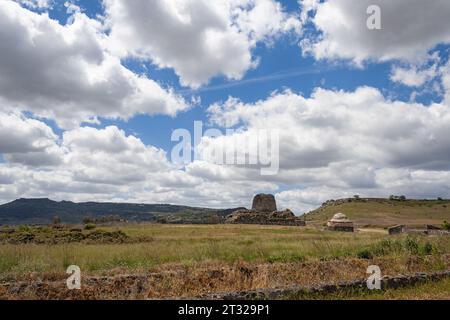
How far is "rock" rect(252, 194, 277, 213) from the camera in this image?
7622 centimetres

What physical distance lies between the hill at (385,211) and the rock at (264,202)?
25.0 feet

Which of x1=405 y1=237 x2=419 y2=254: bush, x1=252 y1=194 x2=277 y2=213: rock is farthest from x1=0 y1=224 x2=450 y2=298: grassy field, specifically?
x1=252 y1=194 x2=277 y2=213: rock

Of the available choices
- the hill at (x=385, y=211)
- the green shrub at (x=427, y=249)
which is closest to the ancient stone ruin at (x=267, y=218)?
the hill at (x=385, y=211)

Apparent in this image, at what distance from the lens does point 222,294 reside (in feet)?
27.7

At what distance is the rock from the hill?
7.63m

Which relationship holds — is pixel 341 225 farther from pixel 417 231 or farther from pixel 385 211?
pixel 385 211

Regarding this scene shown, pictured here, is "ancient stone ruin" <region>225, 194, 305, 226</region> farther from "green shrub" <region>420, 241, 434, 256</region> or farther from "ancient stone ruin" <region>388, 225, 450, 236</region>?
"green shrub" <region>420, 241, 434, 256</region>

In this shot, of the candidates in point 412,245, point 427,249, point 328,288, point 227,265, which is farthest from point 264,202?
point 328,288

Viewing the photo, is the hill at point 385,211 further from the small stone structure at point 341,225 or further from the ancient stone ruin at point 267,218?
the small stone structure at point 341,225

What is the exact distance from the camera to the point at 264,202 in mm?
77188

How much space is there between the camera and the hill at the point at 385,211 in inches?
3063
